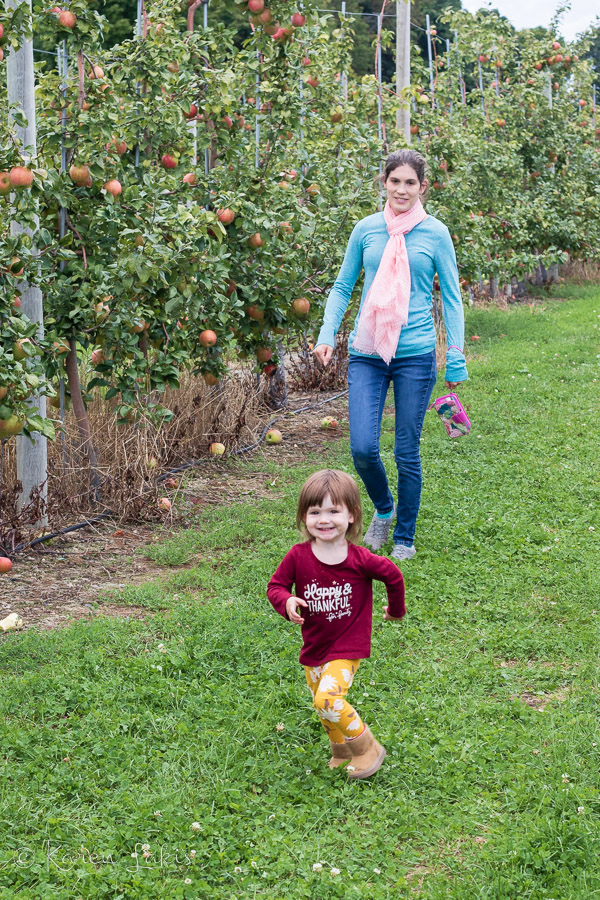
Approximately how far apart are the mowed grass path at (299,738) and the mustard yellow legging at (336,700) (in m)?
0.18

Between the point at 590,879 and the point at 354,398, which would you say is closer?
the point at 590,879

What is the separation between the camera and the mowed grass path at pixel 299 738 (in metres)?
2.45

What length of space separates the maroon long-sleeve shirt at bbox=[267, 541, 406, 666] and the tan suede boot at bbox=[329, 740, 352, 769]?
0.25 meters

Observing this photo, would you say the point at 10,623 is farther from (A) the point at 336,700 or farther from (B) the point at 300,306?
(B) the point at 300,306

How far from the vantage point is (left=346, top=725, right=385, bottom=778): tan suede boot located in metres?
2.81

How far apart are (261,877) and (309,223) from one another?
16.0 feet

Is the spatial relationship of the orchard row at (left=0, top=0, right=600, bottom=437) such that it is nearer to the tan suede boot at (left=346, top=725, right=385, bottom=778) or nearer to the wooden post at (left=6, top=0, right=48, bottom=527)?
the wooden post at (left=6, top=0, right=48, bottom=527)

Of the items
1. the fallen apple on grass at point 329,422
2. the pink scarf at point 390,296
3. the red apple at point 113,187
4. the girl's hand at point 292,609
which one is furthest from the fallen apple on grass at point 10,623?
the fallen apple on grass at point 329,422

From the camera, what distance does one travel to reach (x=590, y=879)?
7.77 feet

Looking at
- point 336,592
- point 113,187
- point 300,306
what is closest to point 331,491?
point 336,592

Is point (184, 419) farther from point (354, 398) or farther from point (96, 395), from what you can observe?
point (354, 398)

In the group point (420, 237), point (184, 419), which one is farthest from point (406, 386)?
point (184, 419)

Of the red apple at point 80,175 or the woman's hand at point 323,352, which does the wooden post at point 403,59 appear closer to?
the red apple at point 80,175

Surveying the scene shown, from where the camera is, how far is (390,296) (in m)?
4.09
